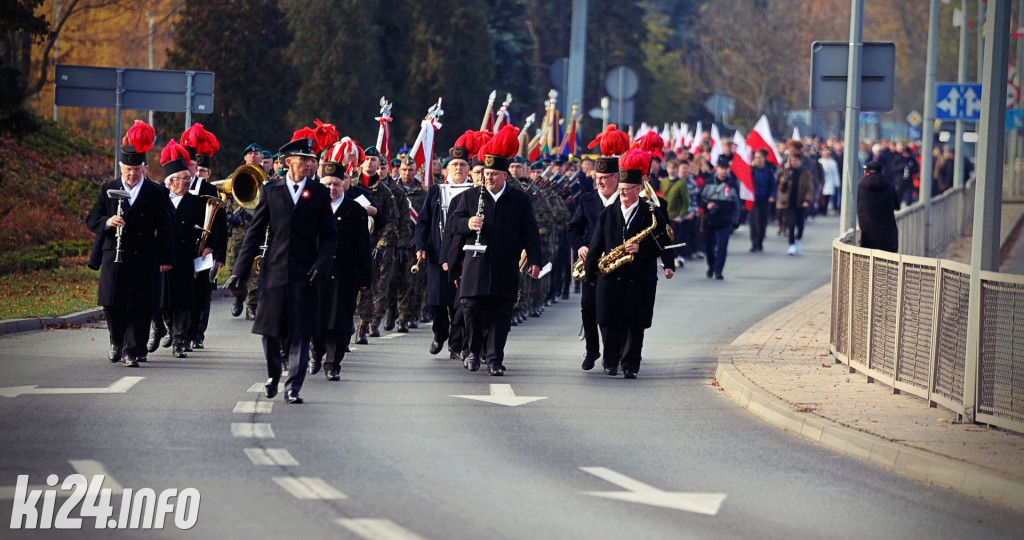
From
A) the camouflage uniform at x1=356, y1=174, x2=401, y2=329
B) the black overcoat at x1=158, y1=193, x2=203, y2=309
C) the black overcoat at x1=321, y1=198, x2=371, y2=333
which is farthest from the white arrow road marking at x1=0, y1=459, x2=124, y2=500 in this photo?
the camouflage uniform at x1=356, y1=174, x2=401, y2=329

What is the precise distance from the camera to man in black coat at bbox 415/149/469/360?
1608cm

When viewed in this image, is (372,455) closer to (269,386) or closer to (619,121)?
(269,386)

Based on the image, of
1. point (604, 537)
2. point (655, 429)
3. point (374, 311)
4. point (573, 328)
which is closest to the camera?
point (604, 537)

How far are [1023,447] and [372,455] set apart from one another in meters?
4.15

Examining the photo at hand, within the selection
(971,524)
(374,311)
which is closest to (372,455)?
(971,524)

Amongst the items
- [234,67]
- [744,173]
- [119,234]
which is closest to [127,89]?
[119,234]

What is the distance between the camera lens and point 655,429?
11.9 meters

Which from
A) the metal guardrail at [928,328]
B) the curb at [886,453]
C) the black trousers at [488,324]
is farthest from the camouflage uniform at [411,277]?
the curb at [886,453]

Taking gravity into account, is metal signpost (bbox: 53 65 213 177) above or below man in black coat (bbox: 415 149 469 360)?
above

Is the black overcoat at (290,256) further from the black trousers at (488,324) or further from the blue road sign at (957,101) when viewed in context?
the blue road sign at (957,101)

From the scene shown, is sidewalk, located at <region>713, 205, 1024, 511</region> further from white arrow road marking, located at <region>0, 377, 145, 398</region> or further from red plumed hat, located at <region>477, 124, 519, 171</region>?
white arrow road marking, located at <region>0, 377, 145, 398</region>

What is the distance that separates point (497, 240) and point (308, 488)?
246 inches

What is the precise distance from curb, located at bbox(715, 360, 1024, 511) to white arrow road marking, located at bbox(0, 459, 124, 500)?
470 cm

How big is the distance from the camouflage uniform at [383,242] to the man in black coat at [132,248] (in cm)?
305
